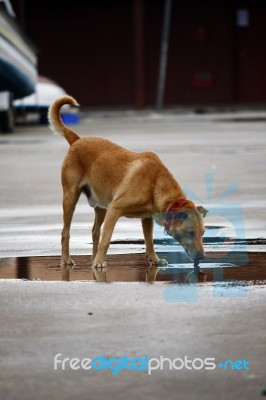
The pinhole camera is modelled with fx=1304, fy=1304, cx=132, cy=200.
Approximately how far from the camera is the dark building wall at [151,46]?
35.8m

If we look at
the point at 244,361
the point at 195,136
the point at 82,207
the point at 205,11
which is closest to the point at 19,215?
the point at 82,207

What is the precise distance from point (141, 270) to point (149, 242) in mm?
297

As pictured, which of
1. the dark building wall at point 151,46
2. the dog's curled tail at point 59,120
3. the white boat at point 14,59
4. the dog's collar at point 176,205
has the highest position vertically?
the dog's curled tail at point 59,120

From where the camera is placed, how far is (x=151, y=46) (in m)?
35.9

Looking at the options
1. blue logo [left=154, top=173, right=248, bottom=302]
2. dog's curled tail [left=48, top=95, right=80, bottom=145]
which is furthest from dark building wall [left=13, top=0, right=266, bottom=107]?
dog's curled tail [left=48, top=95, right=80, bottom=145]

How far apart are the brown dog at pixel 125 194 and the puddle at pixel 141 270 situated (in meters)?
0.12

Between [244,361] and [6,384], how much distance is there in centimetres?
108

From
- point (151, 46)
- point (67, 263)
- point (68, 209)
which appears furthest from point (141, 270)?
point (151, 46)

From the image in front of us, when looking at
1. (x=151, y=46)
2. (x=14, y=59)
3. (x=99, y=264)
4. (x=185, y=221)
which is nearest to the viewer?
(x=185, y=221)

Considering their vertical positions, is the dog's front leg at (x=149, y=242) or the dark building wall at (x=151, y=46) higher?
the dog's front leg at (x=149, y=242)

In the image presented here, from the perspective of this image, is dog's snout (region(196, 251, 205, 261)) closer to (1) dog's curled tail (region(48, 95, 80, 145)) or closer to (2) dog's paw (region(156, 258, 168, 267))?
(2) dog's paw (region(156, 258, 168, 267))

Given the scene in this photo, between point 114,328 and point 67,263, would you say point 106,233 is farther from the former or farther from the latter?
point 114,328


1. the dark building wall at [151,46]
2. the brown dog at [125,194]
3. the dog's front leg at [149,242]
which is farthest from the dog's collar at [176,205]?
the dark building wall at [151,46]

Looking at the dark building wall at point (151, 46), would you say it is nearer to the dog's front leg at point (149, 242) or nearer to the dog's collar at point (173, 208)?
the dog's front leg at point (149, 242)
